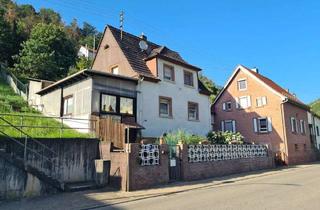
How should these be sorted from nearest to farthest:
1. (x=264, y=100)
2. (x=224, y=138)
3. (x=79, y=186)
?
(x=79, y=186) → (x=224, y=138) → (x=264, y=100)

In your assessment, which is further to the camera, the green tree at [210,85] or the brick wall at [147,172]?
the green tree at [210,85]

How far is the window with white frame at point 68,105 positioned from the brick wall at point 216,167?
26.8ft

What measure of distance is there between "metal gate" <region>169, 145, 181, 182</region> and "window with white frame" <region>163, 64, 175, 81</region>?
7866 millimetres

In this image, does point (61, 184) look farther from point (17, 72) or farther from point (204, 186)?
point (17, 72)

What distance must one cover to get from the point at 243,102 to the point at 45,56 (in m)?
27.5

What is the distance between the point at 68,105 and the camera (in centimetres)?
2042

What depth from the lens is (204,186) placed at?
47.3 feet

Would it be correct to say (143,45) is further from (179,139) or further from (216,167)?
(216,167)

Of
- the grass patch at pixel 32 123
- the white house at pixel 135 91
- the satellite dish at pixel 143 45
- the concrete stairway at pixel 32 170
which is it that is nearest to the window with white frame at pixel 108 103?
the white house at pixel 135 91

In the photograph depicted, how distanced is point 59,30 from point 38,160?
1665 inches

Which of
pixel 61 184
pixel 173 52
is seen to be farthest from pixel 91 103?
pixel 173 52

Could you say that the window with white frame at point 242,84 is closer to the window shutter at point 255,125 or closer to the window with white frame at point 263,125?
the window shutter at point 255,125

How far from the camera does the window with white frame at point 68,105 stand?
20116 millimetres

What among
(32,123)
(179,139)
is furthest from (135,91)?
(32,123)
